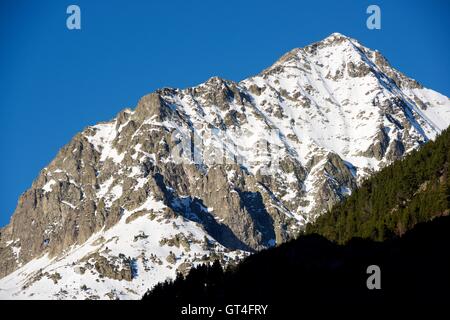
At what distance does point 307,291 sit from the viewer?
152 meters

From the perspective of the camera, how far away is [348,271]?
154 meters

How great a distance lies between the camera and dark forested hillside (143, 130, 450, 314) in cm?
14562

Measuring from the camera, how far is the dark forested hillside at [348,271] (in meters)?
146

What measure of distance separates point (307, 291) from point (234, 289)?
55.6 feet

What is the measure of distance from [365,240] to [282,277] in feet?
82.5

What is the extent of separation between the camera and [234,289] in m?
166
